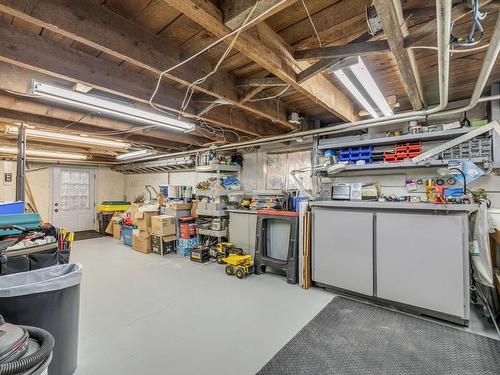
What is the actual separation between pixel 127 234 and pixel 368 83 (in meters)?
5.87

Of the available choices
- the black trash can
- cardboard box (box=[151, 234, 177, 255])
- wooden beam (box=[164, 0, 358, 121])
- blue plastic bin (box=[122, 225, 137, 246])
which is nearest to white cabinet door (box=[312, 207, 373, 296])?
wooden beam (box=[164, 0, 358, 121])

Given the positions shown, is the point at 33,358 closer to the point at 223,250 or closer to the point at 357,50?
the point at 357,50

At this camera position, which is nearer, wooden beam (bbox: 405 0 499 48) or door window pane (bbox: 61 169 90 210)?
wooden beam (bbox: 405 0 499 48)

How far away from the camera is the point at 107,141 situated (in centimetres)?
459

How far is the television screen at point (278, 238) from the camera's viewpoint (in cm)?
380

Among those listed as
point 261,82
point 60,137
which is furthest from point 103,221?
point 261,82

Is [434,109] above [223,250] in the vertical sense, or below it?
above

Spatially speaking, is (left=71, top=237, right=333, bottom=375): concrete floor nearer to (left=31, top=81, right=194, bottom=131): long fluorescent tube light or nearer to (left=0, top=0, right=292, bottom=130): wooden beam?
(left=31, top=81, right=194, bottom=131): long fluorescent tube light

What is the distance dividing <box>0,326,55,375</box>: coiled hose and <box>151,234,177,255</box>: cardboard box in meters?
3.95

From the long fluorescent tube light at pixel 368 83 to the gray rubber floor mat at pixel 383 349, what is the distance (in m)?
2.19

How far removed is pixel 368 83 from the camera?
210cm

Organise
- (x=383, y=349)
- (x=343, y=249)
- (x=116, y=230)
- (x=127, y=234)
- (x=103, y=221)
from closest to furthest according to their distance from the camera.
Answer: (x=383, y=349), (x=343, y=249), (x=127, y=234), (x=116, y=230), (x=103, y=221)

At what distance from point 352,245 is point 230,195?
245cm

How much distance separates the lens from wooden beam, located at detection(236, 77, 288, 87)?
2.32m
